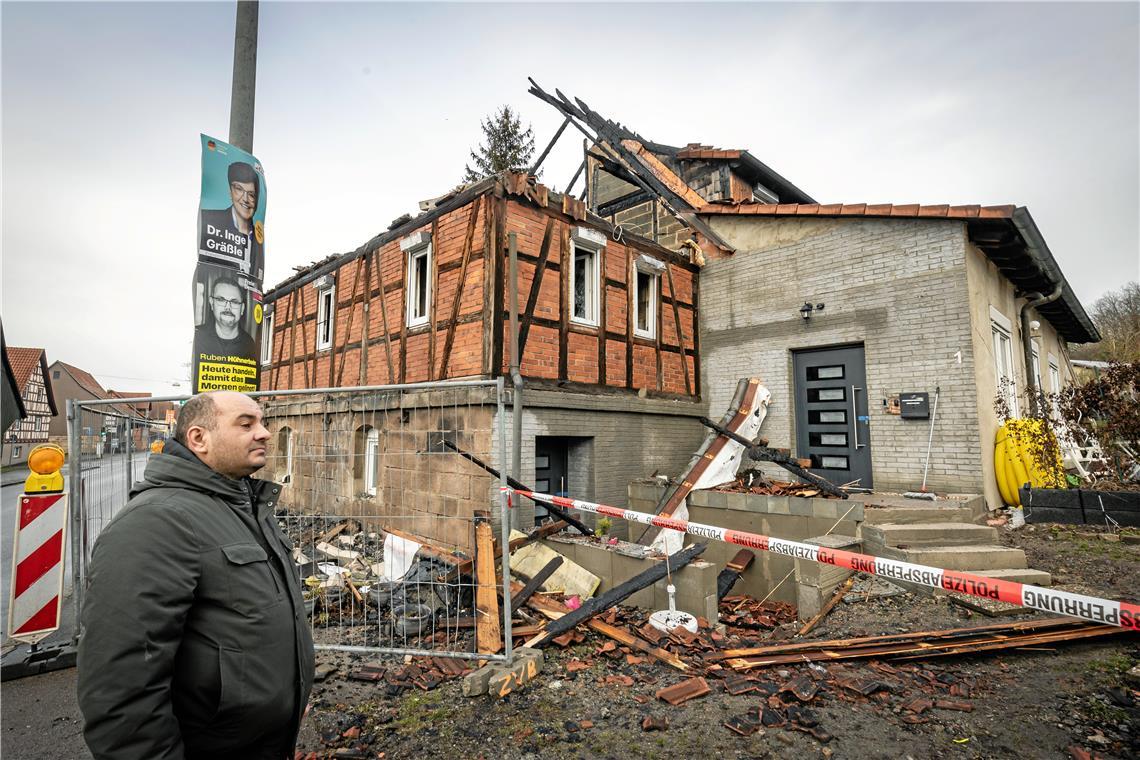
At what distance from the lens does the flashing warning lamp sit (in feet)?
14.3

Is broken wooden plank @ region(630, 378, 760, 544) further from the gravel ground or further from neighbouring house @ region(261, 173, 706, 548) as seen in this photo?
the gravel ground

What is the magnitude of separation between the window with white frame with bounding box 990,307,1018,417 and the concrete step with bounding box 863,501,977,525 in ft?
11.6

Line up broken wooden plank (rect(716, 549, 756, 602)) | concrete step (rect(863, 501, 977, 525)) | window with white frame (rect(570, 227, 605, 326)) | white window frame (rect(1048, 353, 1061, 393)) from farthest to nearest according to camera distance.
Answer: white window frame (rect(1048, 353, 1061, 393)) < window with white frame (rect(570, 227, 605, 326)) < concrete step (rect(863, 501, 977, 525)) < broken wooden plank (rect(716, 549, 756, 602))

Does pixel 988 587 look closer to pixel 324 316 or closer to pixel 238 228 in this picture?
pixel 238 228

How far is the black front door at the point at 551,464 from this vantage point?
28.2 feet

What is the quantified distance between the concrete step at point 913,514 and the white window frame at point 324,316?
10329 mm

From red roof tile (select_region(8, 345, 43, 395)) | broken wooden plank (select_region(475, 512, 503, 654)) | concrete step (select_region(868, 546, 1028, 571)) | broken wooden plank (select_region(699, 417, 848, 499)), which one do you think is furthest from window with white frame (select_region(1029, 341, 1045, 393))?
red roof tile (select_region(8, 345, 43, 395))

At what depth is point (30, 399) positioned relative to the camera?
126 feet

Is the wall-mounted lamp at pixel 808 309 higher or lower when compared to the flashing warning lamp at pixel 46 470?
higher

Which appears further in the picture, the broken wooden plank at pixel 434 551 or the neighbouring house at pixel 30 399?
the neighbouring house at pixel 30 399

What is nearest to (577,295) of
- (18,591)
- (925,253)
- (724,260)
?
(724,260)

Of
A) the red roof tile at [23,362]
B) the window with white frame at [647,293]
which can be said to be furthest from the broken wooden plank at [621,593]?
the red roof tile at [23,362]

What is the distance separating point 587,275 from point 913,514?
587 cm

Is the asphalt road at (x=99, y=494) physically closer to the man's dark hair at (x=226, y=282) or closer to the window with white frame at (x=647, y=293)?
the man's dark hair at (x=226, y=282)
